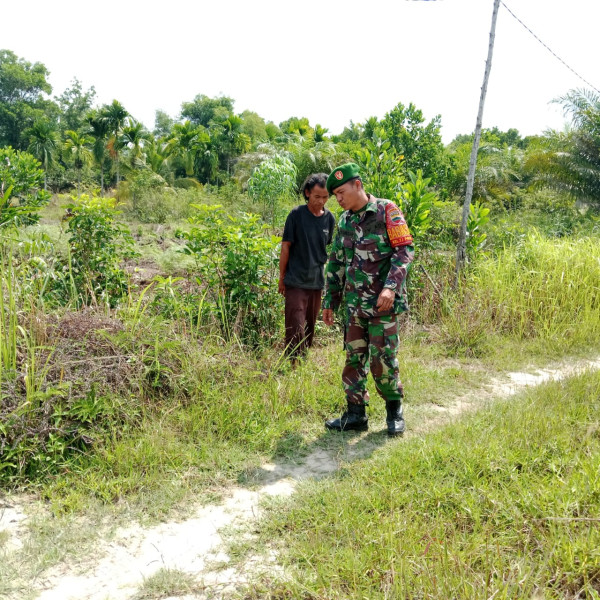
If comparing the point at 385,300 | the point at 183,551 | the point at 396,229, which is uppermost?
the point at 396,229

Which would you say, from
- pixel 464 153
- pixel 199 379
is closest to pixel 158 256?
pixel 199 379

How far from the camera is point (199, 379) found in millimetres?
3795

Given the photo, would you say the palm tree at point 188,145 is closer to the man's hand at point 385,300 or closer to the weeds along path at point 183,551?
the man's hand at point 385,300

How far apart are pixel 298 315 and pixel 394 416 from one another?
1.28m

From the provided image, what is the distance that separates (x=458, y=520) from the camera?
2.46 meters

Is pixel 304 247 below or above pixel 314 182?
below

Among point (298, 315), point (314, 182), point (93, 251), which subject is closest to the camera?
point (314, 182)

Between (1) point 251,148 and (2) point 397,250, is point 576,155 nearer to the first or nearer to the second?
(2) point 397,250

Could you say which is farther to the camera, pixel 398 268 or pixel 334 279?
pixel 334 279

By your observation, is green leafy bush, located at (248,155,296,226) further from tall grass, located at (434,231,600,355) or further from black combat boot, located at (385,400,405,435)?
black combat boot, located at (385,400,405,435)

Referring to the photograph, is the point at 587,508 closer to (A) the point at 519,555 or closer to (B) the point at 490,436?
(A) the point at 519,555

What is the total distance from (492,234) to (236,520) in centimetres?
745

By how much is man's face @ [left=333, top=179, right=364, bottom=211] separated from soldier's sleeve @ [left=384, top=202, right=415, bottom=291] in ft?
0.71

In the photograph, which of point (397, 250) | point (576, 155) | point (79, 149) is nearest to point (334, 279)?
point (397, 250)
